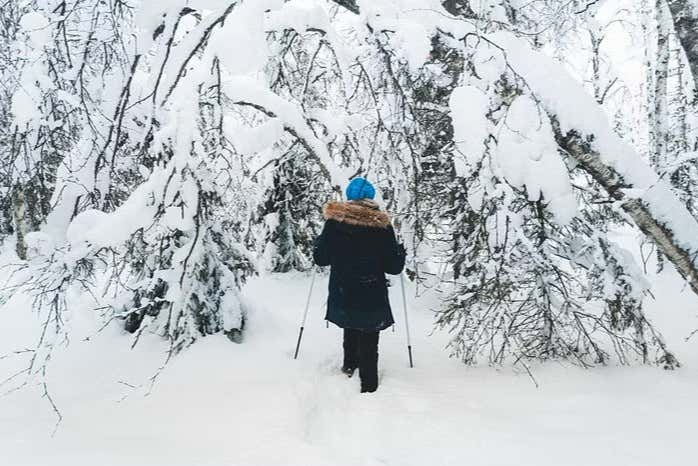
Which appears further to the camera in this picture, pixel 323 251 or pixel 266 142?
pixel 266 142

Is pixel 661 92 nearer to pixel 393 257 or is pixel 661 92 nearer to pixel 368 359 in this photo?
pixel 393 257

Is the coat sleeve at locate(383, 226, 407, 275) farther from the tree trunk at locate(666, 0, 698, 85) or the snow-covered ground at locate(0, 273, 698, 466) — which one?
the tree trunk at locate(666, 0, 698, 85)

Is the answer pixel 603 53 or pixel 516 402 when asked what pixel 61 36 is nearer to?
pixel 516 402

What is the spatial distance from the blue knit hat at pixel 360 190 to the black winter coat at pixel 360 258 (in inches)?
2.0

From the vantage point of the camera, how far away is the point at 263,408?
411 centimetres

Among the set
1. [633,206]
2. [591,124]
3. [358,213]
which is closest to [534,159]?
[591,124]

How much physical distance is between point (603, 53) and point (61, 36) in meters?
13.8

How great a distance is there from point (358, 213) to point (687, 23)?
281cm

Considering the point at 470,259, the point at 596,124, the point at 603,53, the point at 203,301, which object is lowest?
the point at 203,301

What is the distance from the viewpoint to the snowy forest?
3514 millimetres

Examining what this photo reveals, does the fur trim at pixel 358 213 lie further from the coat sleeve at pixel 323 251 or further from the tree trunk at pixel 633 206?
the tree trunk at pixel 633 206

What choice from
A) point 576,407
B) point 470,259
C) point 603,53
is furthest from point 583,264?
point 603,53

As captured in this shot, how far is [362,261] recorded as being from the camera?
491 centimetres

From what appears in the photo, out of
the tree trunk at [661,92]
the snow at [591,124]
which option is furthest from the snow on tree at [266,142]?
the tree trunk at [661,92]
